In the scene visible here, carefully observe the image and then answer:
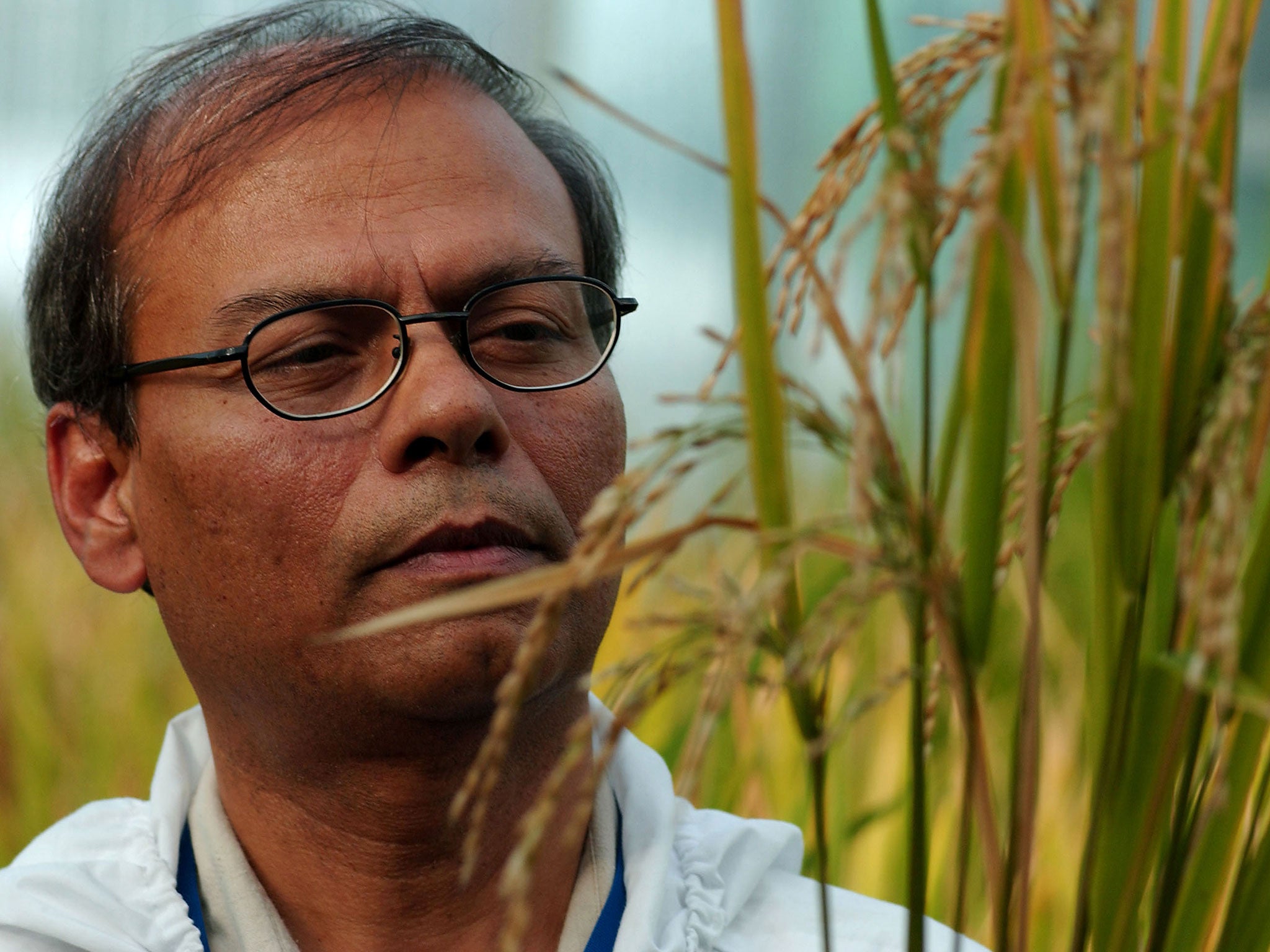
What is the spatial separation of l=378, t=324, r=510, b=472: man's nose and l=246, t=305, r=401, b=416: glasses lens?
0.14 ft

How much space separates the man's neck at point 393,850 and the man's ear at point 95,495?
0.85 ft

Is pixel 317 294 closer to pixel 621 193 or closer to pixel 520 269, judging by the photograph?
pixel 520 269

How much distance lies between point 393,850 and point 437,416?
50 cm

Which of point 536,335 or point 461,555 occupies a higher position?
point 536,335

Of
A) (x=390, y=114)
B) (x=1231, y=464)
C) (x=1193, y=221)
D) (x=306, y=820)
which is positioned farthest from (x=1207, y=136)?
(x=306, y=820)

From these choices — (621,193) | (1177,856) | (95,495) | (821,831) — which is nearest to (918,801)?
(821,831)

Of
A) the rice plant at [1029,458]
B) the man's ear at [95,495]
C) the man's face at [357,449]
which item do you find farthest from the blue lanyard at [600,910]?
the rice plant at [1029,458]

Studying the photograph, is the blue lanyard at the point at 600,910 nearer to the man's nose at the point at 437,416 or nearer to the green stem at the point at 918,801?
the man's nose at the point at 437,416

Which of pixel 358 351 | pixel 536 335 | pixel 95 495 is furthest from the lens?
pixel 95 495

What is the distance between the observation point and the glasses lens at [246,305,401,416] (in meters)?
1.30

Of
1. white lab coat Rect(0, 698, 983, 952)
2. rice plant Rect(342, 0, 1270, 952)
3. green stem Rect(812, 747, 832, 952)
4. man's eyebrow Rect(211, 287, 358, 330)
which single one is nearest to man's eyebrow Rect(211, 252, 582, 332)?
man's eyebrow Rect(211, 287, 358, 330)

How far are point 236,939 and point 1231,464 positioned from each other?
124 centimetres

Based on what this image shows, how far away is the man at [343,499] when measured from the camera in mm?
1242

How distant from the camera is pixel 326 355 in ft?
4.30
